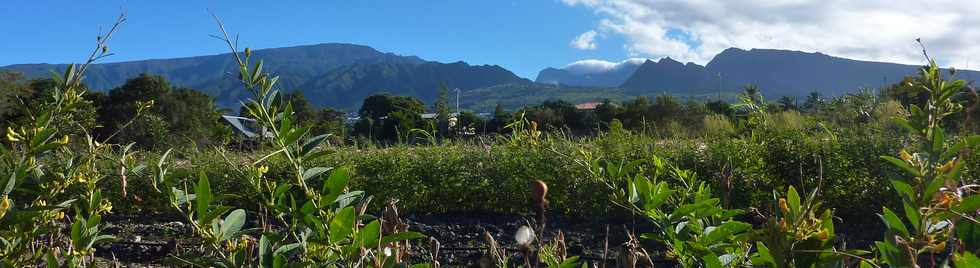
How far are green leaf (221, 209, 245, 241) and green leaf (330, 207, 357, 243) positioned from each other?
6.4 inches

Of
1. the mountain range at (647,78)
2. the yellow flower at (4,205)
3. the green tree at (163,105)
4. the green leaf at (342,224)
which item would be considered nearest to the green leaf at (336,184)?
the green leaf at (342,224)

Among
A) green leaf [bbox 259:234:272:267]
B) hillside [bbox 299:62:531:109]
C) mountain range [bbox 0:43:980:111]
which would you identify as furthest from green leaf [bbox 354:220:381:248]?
hillside [bbox 299:62:531:109]

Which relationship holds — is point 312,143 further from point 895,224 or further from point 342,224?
point 895,224

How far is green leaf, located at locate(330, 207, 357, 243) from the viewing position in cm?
75

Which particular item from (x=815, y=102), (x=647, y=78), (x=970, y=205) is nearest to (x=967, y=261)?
(x=970, y=205)

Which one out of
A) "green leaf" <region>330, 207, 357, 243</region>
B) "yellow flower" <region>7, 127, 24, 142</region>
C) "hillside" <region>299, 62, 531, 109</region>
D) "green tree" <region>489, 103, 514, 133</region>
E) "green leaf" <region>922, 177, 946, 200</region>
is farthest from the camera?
"hillside" <region>299, 62, 531, 109</region>

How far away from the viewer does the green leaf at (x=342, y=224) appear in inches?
29.4

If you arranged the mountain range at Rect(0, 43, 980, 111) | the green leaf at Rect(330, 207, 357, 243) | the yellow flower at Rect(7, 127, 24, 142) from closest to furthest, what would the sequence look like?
1. the green leaf at Rect(330, 207, 357, 243)
2. the yellow flower at Rect(7, 127, 24, 142)
3. the mountain range at Rect(0, 43, 980, 111)

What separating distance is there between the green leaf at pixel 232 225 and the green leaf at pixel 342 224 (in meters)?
0.16

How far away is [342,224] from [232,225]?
0.19 meters

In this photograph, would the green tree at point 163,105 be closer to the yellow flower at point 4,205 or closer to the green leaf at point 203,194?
the yellow flower at point 4,205

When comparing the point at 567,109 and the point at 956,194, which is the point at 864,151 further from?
the point at 567,109

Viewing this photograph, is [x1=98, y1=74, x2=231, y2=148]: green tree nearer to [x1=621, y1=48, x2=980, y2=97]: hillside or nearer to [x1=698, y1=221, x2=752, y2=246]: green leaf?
[x1=698, y1=221, x2=752, y2=246]: green leaf

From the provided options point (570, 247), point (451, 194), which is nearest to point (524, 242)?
point (570, 247)
